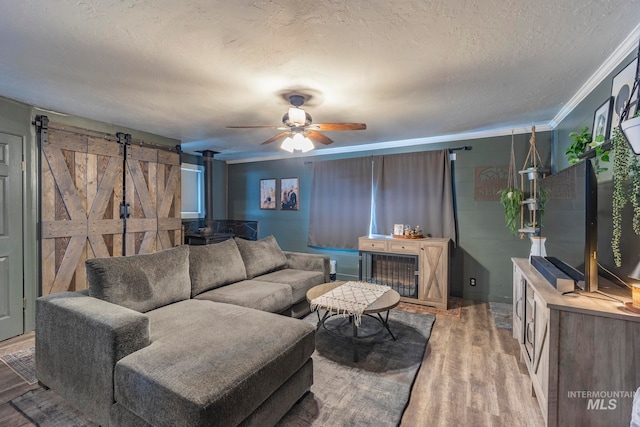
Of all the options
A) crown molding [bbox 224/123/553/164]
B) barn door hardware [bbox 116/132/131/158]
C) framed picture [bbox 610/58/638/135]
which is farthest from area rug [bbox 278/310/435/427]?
barn door hardware [bbox 116/132/131/158]

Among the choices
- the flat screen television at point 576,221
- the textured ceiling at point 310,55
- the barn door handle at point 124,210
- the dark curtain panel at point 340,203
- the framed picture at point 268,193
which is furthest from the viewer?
the framed picture at point 268,193

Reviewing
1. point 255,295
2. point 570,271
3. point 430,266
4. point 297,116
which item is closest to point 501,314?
point 430,266

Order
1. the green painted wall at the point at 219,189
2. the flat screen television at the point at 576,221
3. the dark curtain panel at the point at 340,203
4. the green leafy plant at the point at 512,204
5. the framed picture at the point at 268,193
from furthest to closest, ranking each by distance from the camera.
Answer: the green painted wall at the point at 219,189 < the framed picture at the point at 268,193 < the dark curtain panel at the point at 340,203 < the green leafy plant at the point at 512,204 < the flat screen television at the point at 576,221

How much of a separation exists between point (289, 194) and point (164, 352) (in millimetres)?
4017

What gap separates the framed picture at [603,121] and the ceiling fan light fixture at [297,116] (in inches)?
83.1

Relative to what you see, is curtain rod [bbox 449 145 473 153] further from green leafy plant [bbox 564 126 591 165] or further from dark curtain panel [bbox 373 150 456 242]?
green leafy plant [bbox 564 126 591 165]

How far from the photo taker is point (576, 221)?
1815 millimetres

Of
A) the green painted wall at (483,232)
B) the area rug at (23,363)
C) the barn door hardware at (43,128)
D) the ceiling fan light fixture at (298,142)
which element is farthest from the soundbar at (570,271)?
the barn door hardware at (43,128)

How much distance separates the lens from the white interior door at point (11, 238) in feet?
9.04

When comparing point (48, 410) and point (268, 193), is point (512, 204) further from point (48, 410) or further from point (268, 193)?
point (48, 410)

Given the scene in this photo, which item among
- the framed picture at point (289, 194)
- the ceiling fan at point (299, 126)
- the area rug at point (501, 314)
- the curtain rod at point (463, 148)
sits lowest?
the area rug at point (501, 314)

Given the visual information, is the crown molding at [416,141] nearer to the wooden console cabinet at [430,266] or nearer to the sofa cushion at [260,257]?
the wooden console cabinet at [430,266]

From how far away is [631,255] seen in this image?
1.74 m

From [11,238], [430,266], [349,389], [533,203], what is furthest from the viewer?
[430,266]
